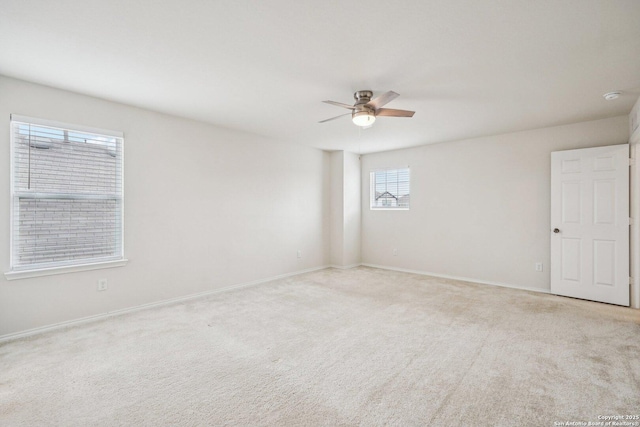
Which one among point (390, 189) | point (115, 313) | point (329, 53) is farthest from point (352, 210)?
point (115, 313)

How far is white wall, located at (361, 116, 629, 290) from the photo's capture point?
4.42m

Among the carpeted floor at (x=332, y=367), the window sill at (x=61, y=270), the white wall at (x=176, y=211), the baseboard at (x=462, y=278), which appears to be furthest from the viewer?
the baseboard at (x=462, y=278)

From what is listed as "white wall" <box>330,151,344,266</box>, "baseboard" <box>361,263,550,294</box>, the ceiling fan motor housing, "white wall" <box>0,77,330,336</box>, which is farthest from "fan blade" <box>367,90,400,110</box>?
"baseboard" <box>361,263,550,294</box>

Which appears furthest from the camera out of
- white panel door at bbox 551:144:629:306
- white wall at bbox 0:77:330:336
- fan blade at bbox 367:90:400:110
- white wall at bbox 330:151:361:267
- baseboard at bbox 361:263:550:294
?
white wall at bbox 330:151:361:267

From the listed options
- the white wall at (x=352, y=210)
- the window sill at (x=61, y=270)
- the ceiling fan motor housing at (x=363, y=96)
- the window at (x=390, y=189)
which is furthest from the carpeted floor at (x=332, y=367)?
the window at (x=390, y=189)

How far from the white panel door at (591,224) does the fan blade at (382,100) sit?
9.97ft

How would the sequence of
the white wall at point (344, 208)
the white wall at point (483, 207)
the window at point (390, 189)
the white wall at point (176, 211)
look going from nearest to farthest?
1. the white wall at point (176, 211)
2. the white wall at point (483, 207)
3. the window at point (390, 189)
4. the white wall at point (344, 208)

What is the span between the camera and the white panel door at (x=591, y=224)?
3789 mm

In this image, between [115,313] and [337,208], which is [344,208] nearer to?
[337,208]

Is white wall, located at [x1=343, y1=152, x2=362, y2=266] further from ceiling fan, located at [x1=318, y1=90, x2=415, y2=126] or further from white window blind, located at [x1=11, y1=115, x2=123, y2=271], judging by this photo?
white window blind, located at [x1=11, y1=115, x2=123, y2=271]

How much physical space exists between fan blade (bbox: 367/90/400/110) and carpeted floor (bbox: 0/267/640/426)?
219 cm

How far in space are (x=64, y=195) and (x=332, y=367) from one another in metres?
3.16

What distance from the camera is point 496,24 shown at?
6.51 ft

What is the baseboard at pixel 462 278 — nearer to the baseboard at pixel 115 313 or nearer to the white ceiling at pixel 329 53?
the baseboard at pixel 115 313
